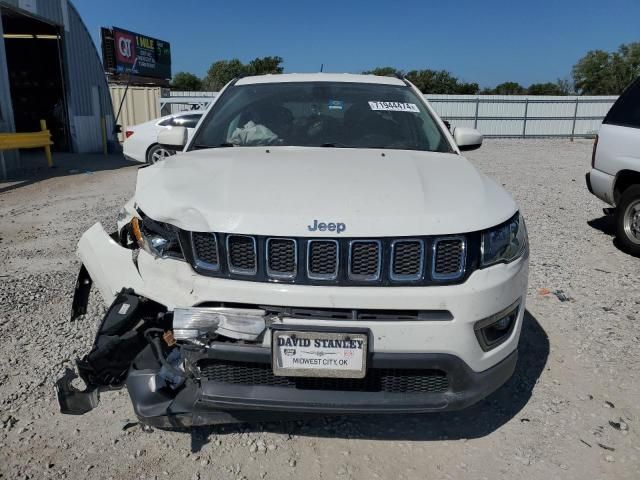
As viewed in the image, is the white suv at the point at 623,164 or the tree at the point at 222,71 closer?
the white suv at the point at 623,164

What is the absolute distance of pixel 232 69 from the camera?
63.1m

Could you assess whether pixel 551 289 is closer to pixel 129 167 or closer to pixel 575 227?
pixel 575 227

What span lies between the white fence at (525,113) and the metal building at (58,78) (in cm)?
739

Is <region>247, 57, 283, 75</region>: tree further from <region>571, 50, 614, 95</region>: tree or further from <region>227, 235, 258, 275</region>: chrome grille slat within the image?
<region>227, 235, 258, 275</region>: chrome grille slat

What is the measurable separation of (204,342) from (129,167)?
517 inches

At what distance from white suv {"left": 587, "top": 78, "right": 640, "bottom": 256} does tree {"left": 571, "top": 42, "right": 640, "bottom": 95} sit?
49528mm

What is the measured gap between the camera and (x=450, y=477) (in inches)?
92.5

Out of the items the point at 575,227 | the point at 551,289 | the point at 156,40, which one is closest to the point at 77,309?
the point at 551,289

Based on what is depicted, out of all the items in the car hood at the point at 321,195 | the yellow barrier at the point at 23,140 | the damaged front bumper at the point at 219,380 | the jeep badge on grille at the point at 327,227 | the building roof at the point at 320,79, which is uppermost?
the building roof at the point at 320,79

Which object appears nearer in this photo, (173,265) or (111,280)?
(173,265)

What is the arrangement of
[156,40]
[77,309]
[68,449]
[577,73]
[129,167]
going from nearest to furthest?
[68,449], [77,309], [129,167], [156,40], [577,73]

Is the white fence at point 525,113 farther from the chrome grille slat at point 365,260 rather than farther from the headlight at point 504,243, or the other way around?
the chrome grille slat at point 365,260

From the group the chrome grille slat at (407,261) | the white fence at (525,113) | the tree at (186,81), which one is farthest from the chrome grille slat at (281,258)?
the tree at (186,81)

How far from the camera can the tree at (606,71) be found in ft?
161
